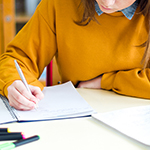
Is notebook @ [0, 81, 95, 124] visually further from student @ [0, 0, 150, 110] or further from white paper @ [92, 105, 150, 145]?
student @ [0, 0, 150, 110]

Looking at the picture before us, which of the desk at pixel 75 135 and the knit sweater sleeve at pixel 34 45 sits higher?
the knit sweater sleeve at pixel 34 45

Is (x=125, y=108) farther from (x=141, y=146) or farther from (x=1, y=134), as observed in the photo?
(x=1, y=134)

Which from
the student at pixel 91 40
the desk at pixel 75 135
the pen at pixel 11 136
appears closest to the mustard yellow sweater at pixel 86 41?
the student at pixel 91 40

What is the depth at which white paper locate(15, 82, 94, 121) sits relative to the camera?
584mm

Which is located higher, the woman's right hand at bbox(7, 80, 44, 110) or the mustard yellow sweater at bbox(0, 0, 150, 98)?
the mustard yellow sweater at bbox(0, 0, 150, 98)

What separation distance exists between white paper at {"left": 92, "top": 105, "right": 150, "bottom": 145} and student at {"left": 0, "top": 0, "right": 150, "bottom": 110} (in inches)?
8.9

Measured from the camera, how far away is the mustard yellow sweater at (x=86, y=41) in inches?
34.4

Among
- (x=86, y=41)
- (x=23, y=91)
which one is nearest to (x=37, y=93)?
(x=23, y=91)

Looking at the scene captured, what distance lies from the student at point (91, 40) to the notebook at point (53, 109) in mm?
180

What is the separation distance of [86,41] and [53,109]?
357 millimetres

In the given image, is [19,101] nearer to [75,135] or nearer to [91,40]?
[75,135]

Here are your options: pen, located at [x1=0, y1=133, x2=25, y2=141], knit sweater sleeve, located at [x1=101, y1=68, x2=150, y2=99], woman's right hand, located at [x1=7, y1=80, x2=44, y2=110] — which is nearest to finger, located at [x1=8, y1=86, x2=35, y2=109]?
woman's right hand, located at [x1=7, y1=80, x2=44, y2=110]

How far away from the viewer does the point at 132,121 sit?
55 cm

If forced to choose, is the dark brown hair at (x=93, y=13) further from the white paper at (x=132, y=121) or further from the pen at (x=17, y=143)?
the pen at (x=17, y=143)
